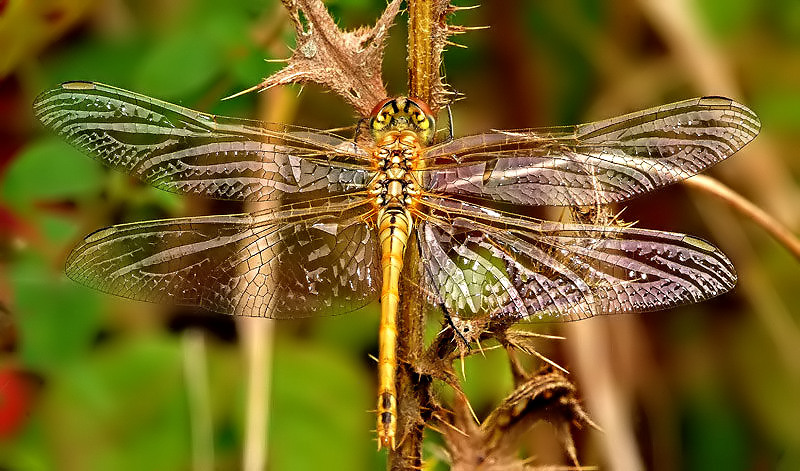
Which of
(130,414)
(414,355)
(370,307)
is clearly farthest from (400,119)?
(130,414)

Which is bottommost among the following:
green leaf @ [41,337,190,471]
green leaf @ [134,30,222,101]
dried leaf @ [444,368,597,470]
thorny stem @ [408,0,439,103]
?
dried leaf @ [444,368,597,470]

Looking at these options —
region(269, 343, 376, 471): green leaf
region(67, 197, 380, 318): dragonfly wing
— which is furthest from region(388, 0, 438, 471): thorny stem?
region(269, 343, 376, 471): green leaf

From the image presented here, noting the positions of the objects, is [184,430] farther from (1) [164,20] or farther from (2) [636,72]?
(2) [636,72]

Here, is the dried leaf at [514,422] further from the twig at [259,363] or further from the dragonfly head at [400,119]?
the twig at [259,363]

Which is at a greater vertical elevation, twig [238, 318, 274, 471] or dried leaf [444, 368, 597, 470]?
twig [238, 318, 274, 471]

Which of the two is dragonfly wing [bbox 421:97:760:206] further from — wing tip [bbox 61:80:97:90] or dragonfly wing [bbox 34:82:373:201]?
wing tip [bbox 61:80:97:90]

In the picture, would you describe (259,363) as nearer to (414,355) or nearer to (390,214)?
(390,214)
